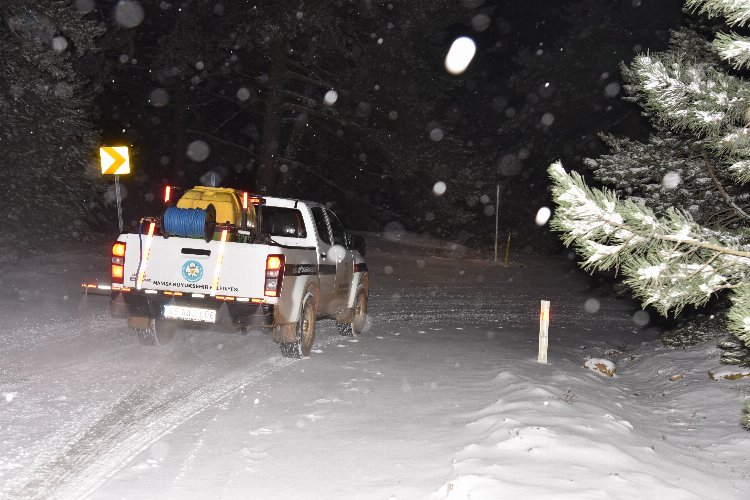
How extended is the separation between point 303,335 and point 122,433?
3851mm

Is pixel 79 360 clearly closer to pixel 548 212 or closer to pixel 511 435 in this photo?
pixel 511 435

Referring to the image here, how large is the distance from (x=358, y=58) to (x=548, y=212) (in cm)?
2176

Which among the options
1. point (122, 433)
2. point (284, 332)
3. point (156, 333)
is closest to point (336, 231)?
point (284, 332)

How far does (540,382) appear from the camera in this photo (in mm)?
8758

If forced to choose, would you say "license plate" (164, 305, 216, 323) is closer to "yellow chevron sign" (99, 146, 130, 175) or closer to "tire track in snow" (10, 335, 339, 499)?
"tire track in snow" (10, 335, 339, 499)

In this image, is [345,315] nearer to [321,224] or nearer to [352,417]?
[321,224]

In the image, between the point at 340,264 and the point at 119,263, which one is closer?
the point at 119,263

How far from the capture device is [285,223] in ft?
35.7

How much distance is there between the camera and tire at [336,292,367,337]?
41.5 feet

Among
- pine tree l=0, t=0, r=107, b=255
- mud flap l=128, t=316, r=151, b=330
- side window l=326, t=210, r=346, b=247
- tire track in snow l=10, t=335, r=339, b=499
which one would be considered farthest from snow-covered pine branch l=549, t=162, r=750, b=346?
pine tree l=0, t=0, r=107, b=255

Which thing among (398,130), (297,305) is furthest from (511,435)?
(398,130)

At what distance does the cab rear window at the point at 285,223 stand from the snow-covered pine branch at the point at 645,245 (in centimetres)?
675

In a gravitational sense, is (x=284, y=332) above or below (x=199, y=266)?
below

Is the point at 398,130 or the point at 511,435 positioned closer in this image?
the point at 511,435
